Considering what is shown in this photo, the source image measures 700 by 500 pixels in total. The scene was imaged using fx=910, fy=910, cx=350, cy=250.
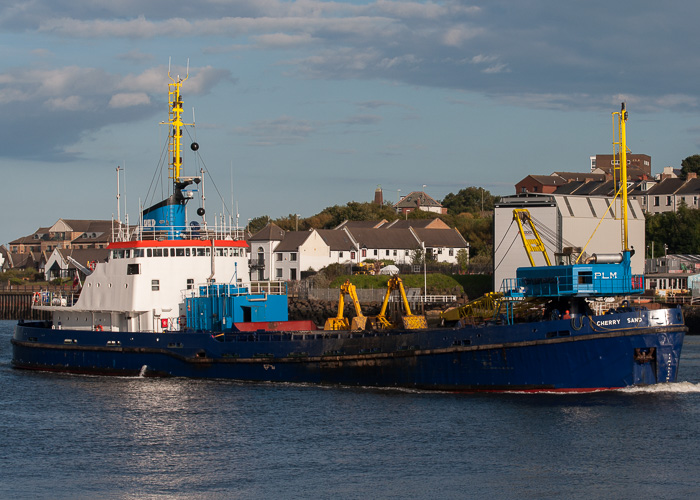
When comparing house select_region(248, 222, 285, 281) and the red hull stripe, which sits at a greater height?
house select_region(248, 222, 285, 281)

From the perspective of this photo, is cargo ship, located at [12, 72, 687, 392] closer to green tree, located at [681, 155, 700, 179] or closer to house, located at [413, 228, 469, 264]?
house, located at [413, 228, 469, 264]

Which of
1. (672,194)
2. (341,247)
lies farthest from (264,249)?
(672,194)

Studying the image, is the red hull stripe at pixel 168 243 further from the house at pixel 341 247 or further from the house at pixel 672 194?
the house at pixel 672 194

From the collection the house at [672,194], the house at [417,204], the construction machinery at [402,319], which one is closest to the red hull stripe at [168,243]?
the construction machinery at [402,319]

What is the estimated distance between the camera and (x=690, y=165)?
342ft

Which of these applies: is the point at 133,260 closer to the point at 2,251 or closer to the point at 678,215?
the point at 678,215

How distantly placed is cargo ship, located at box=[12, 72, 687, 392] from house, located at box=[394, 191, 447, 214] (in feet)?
294

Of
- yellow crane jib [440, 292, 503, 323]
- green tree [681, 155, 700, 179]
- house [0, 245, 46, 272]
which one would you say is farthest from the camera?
house [0, 245, 46, 272]

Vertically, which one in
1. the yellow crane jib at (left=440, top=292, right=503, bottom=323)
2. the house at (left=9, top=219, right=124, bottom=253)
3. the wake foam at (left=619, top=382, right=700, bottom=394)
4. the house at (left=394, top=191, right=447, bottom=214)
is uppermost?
the house at (left=394, top=191, right=447, bottom=214)

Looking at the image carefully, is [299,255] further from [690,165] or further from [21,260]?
[21,260]

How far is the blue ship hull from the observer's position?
28109mm

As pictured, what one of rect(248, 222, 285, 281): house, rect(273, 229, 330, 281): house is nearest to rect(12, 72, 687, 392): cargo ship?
rect(273, 229, 330, 281): house

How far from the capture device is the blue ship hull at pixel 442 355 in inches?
1107

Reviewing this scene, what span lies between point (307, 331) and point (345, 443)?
977cm
